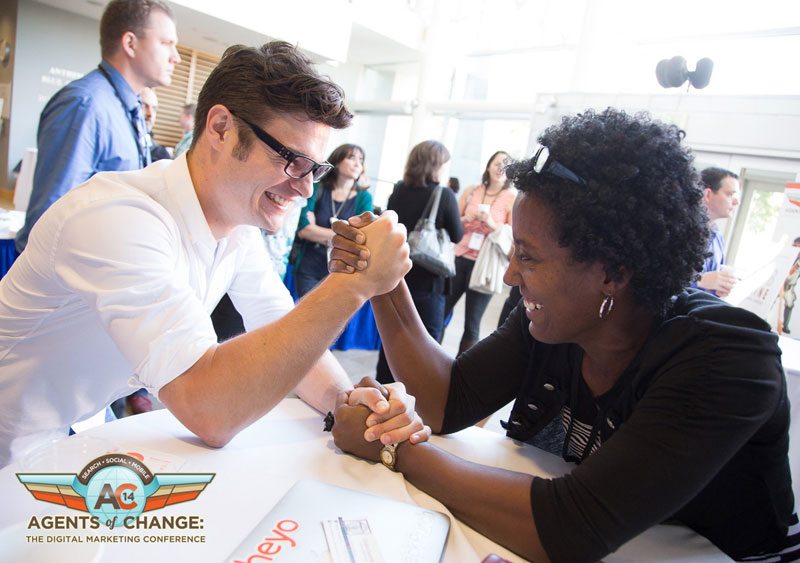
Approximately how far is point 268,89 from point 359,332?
3.54 meters

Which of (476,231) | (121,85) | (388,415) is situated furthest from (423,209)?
(388,415)

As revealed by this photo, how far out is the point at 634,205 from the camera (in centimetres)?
111

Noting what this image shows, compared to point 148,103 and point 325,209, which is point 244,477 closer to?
point 325,209

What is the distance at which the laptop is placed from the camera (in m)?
0.79

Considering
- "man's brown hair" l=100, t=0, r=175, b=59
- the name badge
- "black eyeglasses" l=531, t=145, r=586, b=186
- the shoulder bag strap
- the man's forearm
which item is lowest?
the man's forearm

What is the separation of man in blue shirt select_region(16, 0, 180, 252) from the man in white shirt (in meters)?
1.21

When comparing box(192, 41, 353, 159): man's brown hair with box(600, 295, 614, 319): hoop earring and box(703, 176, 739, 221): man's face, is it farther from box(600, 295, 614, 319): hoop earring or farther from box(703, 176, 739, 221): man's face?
box(703, 176, 739, 221): man's face

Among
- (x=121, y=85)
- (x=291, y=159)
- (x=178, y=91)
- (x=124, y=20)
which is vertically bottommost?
(x=291, y=159)

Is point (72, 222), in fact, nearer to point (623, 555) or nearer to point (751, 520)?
point (623, 555)

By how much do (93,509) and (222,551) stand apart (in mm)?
227

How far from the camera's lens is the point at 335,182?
4156 mm

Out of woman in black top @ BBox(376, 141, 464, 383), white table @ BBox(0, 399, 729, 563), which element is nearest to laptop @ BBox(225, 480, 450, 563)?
white table @ BBox(0, 399, 729, 563)

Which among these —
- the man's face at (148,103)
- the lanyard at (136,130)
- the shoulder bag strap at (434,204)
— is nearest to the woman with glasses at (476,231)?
the shoulder bag strap at (434,204)

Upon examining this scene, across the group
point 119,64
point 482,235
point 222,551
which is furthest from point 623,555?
point 482,235
